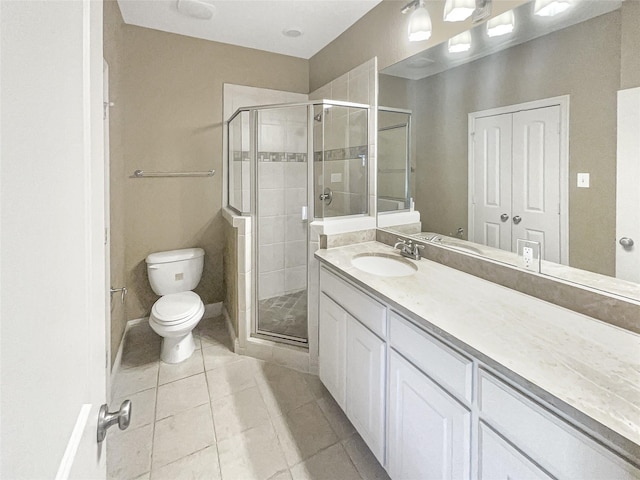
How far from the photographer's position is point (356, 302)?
1.51 metres

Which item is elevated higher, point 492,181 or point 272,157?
point 272,157

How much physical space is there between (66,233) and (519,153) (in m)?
1.54

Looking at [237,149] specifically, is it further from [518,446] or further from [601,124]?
[518,446]

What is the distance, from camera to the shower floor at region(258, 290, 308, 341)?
2.42 metres

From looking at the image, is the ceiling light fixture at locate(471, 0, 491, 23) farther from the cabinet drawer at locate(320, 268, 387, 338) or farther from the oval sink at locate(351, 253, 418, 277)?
the cabinet drawer at locate(320, 268, 387, 338)

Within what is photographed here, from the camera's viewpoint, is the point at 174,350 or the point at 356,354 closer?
the point at 356,354

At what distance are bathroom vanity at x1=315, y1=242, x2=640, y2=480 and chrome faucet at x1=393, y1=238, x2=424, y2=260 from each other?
21 cm

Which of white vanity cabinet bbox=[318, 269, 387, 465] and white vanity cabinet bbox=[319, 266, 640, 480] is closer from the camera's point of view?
white vanity cabinet bbox=[319, 266, 640, 480]

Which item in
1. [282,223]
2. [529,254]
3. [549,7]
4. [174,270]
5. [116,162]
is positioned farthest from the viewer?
[282,223]

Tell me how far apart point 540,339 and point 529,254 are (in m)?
0.51

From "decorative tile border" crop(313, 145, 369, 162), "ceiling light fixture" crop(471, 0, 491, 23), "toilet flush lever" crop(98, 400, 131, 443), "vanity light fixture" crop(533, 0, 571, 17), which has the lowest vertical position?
"toilet flush lever" crop(98, 400, 131, 443)

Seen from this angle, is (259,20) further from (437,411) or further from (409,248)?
(437,411)

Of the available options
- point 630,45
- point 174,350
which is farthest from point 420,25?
point 174,350

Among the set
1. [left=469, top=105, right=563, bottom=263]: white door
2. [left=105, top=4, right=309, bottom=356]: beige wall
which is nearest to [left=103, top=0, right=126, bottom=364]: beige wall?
[left=105, top=4, right=309, bottom=356]: beige wall
